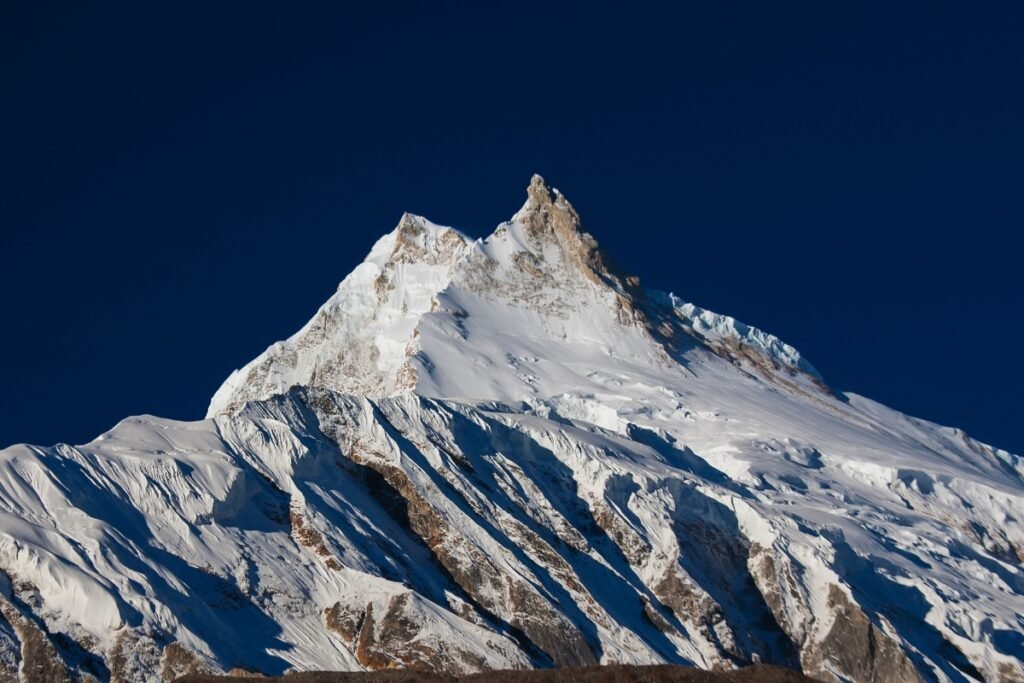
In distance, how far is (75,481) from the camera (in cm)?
13988

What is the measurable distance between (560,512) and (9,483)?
156 ft

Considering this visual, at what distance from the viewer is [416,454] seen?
16225 centimetres

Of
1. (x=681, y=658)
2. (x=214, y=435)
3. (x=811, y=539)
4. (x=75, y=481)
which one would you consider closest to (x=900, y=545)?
(x=811, y=539)

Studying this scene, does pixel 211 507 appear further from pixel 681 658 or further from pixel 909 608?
pixel 909 608

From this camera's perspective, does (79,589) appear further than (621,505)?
No

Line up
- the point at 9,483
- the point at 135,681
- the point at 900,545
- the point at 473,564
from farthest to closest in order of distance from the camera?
the point at 900,545 → the point at 473,564 → the point at 9,483 → the point at 135,681

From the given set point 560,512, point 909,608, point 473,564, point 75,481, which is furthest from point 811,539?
point 75,481

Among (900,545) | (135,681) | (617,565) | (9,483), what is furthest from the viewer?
(900,545)

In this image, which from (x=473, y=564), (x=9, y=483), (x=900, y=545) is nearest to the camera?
(x=9, y=483)

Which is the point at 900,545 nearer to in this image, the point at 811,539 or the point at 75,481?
the point at 811,539

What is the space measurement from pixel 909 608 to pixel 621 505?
25.8m

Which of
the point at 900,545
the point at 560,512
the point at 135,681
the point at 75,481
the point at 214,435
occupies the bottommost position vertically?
the point at 135,681

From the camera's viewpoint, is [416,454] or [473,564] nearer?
[473,564]

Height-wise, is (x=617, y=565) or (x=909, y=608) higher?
(x=909, y=608)
